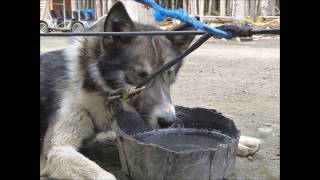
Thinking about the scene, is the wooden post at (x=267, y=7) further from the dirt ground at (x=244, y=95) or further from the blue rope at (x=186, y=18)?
the blue rope at (x=186, y=18)

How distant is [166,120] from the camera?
287 cm

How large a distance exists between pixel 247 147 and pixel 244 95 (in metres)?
2.43

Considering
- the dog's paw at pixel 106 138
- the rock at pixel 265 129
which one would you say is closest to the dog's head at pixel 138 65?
the dog's paw at pixel 106 138

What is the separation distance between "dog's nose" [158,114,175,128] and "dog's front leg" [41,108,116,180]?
48 centimetres

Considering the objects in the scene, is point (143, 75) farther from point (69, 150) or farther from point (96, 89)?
point (69, 150)

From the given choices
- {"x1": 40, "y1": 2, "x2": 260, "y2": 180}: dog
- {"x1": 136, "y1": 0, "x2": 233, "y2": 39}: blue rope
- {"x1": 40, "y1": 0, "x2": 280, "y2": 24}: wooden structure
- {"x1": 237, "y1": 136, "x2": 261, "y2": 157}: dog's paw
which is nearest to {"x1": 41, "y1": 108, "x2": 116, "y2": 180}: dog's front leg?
{"x1": 40, "y1": 2, "x2": 260, "y2": 180}: dog

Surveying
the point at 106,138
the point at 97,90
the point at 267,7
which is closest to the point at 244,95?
the point at 106,138

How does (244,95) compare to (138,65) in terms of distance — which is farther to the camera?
(244,95)

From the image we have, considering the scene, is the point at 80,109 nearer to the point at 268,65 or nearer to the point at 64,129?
the point at 64,129

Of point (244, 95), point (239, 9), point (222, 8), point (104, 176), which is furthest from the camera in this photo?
point (222, 8)

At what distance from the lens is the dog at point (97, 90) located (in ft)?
9.61

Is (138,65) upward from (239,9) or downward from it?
downward

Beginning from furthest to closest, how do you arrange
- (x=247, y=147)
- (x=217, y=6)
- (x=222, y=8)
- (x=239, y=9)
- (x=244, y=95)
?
(x=217, y=6) → (x=222, y=8) → (x=239, y=9) → (x=244, y=95) → (x=247, y=147)
